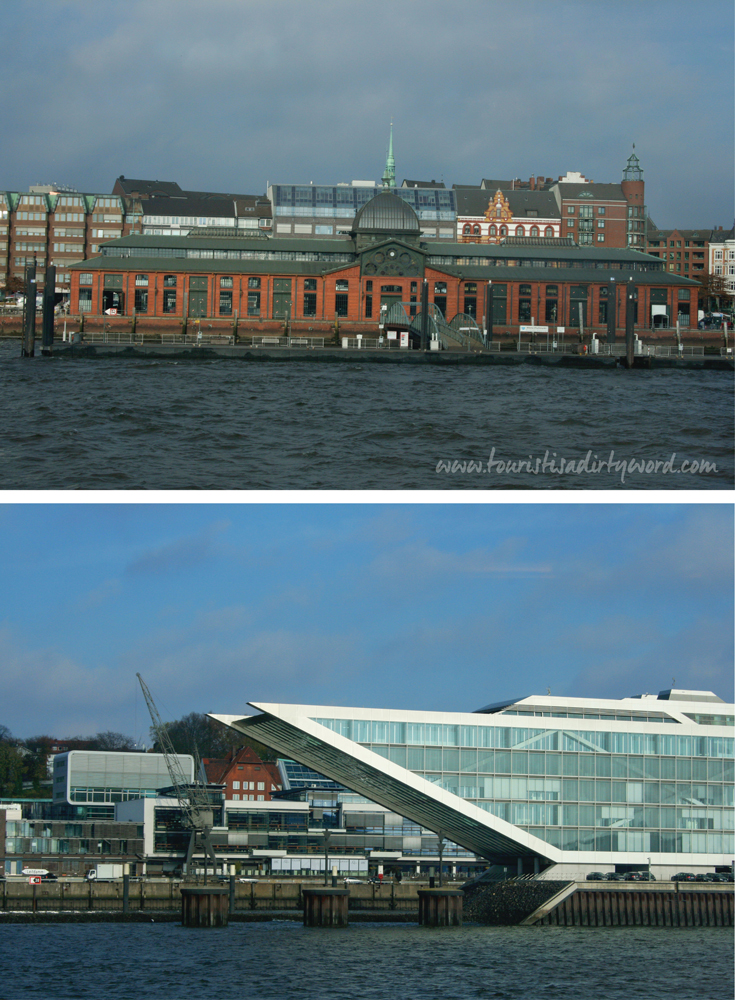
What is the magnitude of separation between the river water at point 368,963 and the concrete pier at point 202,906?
2.17ft

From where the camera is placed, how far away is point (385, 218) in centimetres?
11312

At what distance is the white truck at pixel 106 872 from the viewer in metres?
55.8

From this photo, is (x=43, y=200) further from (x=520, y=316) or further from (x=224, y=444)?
(x=224, y=444)

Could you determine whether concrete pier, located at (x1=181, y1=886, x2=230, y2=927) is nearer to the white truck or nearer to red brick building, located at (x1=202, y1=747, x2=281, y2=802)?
the white truck

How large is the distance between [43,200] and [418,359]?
247 ft

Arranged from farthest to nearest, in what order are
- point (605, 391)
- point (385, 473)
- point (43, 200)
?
point (43, 200) < point (605, 391) < point (385, 473)

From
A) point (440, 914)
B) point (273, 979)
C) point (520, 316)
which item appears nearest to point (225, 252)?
point (520, 316)

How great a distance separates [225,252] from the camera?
111938 mm

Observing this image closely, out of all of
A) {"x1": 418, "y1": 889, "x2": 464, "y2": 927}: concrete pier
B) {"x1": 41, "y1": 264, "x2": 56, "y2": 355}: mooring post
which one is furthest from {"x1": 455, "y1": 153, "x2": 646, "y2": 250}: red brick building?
{"x1": 418, "y1": 889, "x2": 464, "y2": 927}: concrete pier

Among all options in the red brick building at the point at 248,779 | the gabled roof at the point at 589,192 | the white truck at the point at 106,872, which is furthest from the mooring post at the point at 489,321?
the gabled roof at the point at 589,192

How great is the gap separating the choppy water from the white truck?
20834 mm

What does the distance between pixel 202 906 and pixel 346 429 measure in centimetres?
1856

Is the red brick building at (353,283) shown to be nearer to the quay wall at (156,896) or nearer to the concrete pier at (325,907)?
the quay wall at (156,896)

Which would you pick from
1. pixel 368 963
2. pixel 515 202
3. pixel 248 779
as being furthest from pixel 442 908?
pixel 515 202
